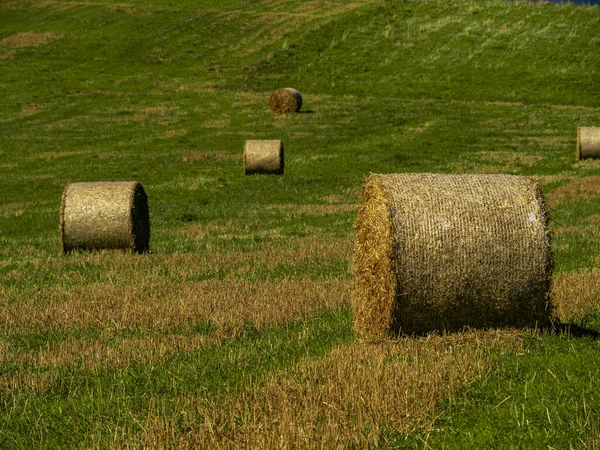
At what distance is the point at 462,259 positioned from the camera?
8.32 m

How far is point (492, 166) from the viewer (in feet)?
108

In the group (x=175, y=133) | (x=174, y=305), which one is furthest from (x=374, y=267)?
(x=175, y=133)

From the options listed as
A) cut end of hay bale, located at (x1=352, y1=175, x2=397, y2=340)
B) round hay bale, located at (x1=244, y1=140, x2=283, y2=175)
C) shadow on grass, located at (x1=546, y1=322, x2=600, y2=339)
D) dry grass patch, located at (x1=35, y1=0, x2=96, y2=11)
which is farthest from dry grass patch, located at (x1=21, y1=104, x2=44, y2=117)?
shadow on grass, located at (x1=546, y1=322, x2=600, y2=339)

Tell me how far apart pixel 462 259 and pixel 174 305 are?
4391mm

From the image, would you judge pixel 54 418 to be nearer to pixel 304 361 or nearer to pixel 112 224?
pixel 304 361

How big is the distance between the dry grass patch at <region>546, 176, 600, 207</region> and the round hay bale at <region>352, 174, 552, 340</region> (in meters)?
14.9

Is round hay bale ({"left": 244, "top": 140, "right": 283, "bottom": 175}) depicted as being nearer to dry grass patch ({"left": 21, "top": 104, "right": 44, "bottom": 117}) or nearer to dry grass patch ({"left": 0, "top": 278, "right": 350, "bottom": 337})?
dry grass patch ({"left": 0, "top": 278, "right": 350, "bottom": 337})

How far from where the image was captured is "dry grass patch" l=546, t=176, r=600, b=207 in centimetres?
2358

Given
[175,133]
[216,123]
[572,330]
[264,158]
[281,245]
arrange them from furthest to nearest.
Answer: [216,123] < [175,133] < [264,158] < [281,245] < [572,330]

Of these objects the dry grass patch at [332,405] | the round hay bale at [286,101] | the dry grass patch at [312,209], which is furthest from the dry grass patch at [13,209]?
the round hay bale at [286,101]

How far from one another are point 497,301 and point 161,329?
165 inches

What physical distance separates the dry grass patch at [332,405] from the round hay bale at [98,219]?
9447 mm

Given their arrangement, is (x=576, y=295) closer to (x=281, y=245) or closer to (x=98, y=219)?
(x=281, y=245)

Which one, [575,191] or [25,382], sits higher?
[25,382]
